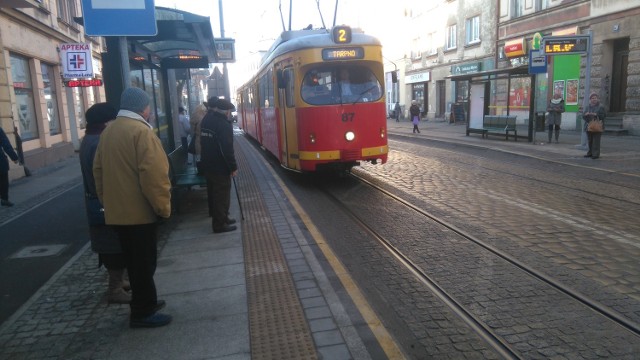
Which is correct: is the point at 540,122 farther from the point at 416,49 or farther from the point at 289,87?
the point at 416,49

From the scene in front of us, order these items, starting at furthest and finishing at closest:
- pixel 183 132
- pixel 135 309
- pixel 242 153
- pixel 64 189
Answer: pixel 242 153 → pixel 183 132 → pixel 64 189 → pixel 135 309

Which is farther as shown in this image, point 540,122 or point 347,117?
point 540,122

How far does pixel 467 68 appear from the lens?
30312mm

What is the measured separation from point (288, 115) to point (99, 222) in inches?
267

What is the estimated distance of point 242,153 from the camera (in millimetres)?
18312

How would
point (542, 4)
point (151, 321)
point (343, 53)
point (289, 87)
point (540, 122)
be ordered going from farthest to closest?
point (542, 4) → point (540, 122) → point (289, 87) → point (343, 53) → point (151, 321)

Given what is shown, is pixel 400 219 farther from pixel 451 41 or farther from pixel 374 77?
pixel 451 41

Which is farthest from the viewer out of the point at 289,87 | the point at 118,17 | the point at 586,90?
Result: the point at 586,90

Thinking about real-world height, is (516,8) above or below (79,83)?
above

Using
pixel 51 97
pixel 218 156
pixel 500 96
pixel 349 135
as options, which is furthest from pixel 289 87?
pixel 500 96

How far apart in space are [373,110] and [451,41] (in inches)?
980

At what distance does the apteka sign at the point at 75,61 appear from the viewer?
15125 millimetres

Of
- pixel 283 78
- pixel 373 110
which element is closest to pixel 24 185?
pixel 283 78

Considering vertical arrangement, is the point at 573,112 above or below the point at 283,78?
below
